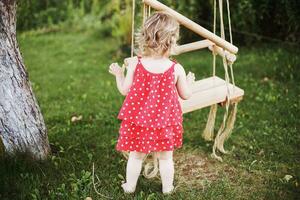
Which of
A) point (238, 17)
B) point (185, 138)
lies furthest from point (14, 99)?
point (238, 17)

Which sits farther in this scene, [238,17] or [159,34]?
[238,17]

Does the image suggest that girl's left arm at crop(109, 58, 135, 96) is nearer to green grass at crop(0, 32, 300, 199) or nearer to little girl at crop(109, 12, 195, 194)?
Result: little girl at crop(109, 12, 195, 194)

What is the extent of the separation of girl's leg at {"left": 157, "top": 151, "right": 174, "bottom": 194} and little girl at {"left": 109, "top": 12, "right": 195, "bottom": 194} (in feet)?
0.16

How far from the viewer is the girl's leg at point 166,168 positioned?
3174 millimetres

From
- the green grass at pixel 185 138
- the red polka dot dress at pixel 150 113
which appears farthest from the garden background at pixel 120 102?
the red polka dot dress at pixel 150 113

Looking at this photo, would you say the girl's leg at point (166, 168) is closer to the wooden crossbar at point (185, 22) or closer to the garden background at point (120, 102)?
the garden background at point (120, 102)

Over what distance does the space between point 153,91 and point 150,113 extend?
5.4 inches

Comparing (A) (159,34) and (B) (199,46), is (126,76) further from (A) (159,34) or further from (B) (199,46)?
(B) (199,46)

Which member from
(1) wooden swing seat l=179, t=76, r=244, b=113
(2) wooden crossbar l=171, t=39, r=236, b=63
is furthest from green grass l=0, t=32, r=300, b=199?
(2) wooden crossbar l=171, t=39, r=236, b=63

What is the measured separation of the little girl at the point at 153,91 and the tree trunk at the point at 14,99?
676 millimetres

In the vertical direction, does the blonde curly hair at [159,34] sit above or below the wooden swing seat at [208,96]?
above

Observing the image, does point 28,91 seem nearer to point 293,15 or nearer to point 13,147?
point 13,147

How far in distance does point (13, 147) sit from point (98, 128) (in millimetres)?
1150

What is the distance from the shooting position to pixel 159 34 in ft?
9.60
